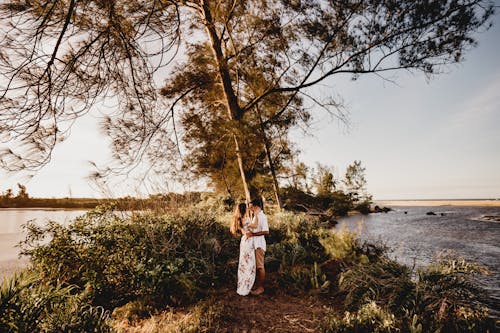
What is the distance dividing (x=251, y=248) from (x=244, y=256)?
7.8 inches

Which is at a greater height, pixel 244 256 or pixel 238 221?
pixel 238 221

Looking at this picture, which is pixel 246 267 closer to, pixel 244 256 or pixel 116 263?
pixel 244 256

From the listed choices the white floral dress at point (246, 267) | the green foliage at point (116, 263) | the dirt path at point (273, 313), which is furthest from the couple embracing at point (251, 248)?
the green foliage at point (116, 263)

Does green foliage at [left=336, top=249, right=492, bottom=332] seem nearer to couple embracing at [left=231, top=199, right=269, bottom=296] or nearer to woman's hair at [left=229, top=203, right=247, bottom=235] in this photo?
couple embracing at [left=231, top=199, right=269, bottom=296]

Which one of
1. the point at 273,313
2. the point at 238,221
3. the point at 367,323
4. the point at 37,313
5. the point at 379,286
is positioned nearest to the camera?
the point at 37,313

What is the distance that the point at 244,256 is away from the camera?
467 centimetres

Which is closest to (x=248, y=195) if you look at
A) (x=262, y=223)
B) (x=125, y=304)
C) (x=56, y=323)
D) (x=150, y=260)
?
(x=262, y=223)

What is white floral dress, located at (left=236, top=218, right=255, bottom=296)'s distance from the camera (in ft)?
14.8

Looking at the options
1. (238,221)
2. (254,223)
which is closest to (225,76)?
(238,221)

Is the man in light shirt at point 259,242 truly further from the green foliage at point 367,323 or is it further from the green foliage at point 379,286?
the green foliage at point 367,323

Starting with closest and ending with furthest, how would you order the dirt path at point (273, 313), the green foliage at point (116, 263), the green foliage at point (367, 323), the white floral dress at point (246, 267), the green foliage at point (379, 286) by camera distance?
the green foliage at point (367, 323)
the dirt path at point (273, 313)
the green foliage at point (379, 286)
the green foliage at point (116, 263)
the white floral dress at point (246, 267)

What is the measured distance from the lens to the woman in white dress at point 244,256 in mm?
4523

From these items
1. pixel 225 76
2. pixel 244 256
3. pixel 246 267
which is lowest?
pixel 246 267

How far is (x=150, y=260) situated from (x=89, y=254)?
986 millimetres
